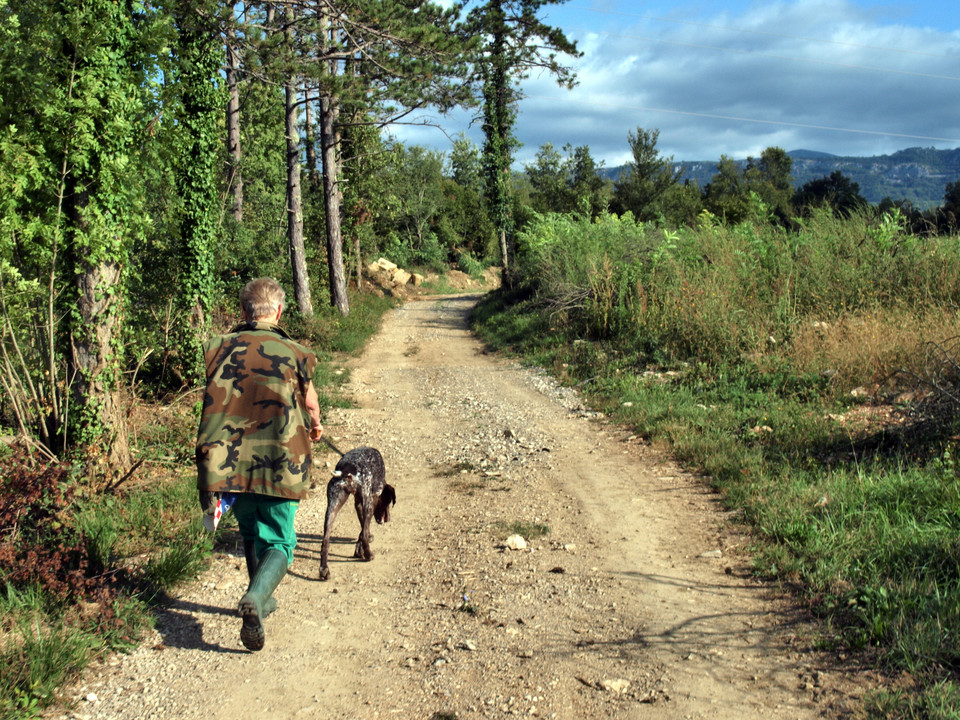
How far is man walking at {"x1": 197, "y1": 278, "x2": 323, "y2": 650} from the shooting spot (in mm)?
3699

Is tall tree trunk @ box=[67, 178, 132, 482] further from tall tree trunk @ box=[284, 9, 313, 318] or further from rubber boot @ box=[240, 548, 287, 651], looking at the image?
tall tree trunk @ box=[284, 9, 313, 318]

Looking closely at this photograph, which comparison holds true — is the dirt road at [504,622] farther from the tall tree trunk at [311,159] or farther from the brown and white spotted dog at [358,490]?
the tall tree trunk at [311,159]

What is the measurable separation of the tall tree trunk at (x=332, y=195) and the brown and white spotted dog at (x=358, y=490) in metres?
14.5

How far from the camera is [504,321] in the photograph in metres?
18.8

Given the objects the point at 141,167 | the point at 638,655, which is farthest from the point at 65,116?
the point at 638,655

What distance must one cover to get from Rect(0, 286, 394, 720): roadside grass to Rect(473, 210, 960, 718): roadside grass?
4007 millimetres

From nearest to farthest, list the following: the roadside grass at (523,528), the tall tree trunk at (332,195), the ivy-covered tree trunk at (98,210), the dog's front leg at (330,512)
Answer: the dog's front leg at (330,512), the roadside grass at (523,528), the ivy-covered tree trunk at (98,210), the tall tree trunk at (332,195)

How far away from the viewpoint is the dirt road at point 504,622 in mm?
3432

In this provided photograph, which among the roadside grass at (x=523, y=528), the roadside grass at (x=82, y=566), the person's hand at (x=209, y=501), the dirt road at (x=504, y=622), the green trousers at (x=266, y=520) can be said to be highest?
the person's hand at (x=209, y=501)

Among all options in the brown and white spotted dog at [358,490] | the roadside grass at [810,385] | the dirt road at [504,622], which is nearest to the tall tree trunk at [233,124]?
the roadside grass at [810,385]

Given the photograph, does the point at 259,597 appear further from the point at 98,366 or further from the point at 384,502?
the point at 98,366

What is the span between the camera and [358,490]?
5.02m

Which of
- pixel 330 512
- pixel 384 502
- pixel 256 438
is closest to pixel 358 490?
pixel 330 512

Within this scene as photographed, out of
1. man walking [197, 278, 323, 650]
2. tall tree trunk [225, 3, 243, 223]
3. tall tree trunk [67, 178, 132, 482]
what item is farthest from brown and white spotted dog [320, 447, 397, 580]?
tall tree trunk [225, 3, 243, 223]
